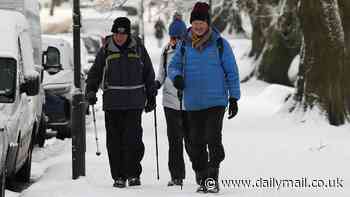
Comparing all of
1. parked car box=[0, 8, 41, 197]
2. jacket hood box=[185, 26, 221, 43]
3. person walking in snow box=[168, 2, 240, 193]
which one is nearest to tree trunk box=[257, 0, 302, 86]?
parked car box=[0, 8, 41, 197]

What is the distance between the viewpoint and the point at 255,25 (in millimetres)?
36719

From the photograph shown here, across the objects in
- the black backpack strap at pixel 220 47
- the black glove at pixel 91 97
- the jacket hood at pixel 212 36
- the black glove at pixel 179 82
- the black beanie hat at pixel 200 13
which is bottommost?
the black glove at pixel 91 97

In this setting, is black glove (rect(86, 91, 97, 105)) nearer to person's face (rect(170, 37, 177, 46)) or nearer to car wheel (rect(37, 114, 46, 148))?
person's face (rect(170, 37, 177, 46))

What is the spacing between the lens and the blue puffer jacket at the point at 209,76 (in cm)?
1059

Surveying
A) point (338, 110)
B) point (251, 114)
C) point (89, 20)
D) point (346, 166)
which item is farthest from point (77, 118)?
point (89, 20)

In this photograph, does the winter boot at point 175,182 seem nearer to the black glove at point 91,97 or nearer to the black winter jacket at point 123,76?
the black winter jacket at point 123,76

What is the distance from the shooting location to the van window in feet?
35.6

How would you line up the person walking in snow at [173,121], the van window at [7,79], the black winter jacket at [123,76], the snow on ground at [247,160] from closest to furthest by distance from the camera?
1. the van window at [7,79]
2. the snow on ground at [247,160]
3. the black winter jacket at [123,76]
4. the person walking in snow at [173,121]

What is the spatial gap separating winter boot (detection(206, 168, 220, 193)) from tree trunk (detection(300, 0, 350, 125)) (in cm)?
834

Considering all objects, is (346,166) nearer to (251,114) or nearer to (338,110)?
(338,110)

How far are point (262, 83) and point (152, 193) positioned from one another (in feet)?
81.1

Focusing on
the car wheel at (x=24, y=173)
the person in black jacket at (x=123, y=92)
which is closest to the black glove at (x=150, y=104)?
the person in black jacket at (x=123, y=92)

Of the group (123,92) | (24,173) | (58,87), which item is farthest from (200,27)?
(58,87)

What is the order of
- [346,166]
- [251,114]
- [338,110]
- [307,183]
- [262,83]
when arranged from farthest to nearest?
[262,83] < [251,114] < [338,110] < [346,166] < [307,183]
